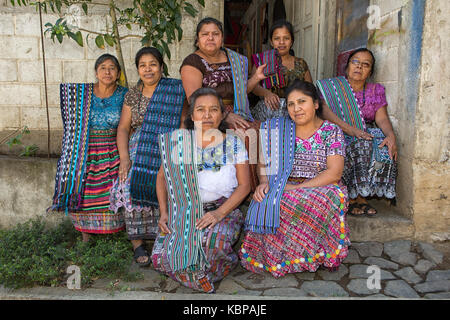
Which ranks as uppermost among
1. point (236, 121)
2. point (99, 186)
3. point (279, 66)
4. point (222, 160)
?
point (279, 66)

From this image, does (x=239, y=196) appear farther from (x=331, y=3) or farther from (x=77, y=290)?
(x=331, y=3)

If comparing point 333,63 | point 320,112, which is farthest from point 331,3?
point 320,112

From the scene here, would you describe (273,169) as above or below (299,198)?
above

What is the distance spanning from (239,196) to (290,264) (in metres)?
0.61

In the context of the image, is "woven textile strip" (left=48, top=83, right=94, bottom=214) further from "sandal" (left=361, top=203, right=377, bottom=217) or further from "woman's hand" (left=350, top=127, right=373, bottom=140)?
"sandal" (left=361, top=203, right=377, bottom=217)

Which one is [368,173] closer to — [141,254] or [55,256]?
[141,254]

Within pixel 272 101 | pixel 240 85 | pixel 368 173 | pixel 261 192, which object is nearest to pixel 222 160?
pixel 261 192

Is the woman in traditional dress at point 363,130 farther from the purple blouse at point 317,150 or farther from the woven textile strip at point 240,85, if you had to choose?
the woven textile strip at point 240,85

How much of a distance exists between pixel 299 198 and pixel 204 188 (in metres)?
0.68

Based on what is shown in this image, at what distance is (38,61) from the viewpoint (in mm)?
4695

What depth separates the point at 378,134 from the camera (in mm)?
3475

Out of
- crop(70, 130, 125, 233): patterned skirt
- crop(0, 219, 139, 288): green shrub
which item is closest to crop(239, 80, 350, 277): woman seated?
crop(0, 219, 139, 288): green shrub

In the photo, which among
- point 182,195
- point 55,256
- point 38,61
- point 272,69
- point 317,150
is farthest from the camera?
point 38,61

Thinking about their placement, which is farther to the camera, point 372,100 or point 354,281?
point 372,100
